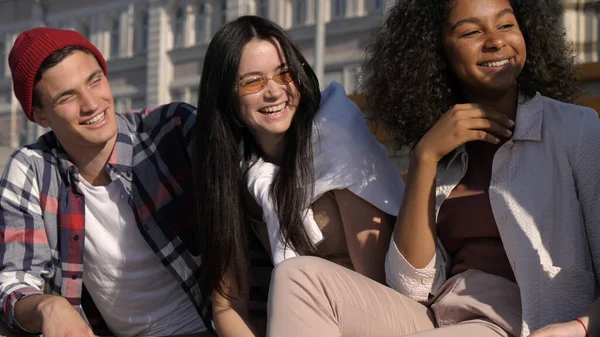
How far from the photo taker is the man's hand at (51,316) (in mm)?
2764

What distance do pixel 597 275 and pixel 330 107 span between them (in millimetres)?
937

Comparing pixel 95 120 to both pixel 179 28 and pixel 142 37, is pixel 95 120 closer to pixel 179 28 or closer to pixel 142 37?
pixel 179 28

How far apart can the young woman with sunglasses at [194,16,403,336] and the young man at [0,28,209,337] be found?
31 centimetres

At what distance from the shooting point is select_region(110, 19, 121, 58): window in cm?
2847

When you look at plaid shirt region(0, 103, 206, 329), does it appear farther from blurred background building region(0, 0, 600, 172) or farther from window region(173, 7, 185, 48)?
window region(173, 7, 185, 48)

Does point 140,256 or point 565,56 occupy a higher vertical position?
point 565,56

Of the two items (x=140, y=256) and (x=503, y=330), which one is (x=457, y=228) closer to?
(x=503, y=330)

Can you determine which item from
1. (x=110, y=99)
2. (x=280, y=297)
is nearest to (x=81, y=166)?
(x=110, y=99)

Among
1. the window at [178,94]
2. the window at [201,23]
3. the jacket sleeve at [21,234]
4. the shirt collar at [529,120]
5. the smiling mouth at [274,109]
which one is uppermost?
the shirt collar at [529,120]

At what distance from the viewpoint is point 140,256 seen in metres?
3.11

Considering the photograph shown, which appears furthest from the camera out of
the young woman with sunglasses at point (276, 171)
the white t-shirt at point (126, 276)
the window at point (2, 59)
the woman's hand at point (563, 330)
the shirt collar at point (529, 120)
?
the window at point (2, 59)

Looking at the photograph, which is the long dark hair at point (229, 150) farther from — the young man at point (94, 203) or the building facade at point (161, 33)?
the building facade at point (161, 33)

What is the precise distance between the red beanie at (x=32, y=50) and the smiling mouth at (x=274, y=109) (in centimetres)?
76

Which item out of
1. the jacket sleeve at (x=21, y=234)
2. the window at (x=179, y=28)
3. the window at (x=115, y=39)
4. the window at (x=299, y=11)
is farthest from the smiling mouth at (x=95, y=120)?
the window at (x=115, y=39)
